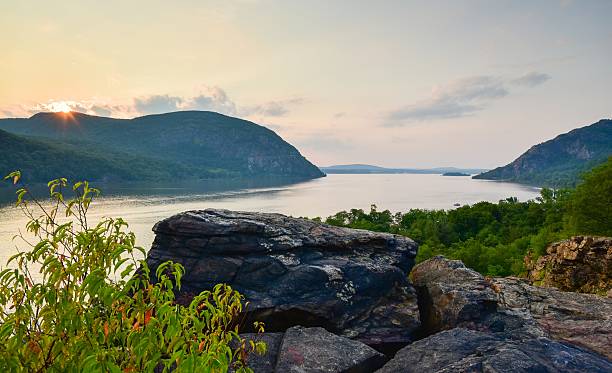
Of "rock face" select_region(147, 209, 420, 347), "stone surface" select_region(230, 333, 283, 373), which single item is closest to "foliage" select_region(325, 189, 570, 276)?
"rock face" select_region(147, 209, 420, 347)

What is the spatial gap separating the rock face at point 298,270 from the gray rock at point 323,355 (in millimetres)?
1649

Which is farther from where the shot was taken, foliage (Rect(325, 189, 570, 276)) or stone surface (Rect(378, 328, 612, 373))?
foliage (Rect(325, 189, 570, 276))

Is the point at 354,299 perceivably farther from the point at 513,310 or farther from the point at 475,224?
the point at 475,224

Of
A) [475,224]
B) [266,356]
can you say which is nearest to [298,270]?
[266,356]

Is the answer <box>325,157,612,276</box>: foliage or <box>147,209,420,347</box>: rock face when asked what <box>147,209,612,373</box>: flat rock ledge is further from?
<box>325,157,612,276</box>: foliage

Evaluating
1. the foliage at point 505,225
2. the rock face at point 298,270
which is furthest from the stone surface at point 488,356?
the foliage at point 505,225

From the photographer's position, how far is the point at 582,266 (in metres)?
21.8

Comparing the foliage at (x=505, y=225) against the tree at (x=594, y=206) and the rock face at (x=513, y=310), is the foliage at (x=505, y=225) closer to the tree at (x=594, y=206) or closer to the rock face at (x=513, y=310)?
the tree at (x=594, y=206)

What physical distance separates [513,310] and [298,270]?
27.9 ft

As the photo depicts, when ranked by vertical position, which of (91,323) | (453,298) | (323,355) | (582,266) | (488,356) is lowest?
(582,266)

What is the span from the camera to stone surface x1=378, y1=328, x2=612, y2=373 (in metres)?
8.08

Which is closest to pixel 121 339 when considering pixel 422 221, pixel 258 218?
pixel 258 218

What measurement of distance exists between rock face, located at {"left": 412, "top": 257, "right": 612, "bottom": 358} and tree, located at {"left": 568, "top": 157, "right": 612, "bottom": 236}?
41908mm

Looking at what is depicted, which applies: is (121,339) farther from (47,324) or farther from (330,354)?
(330,354)
